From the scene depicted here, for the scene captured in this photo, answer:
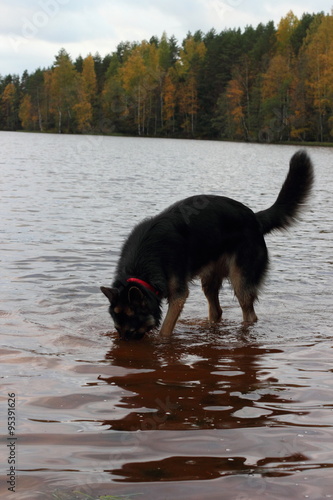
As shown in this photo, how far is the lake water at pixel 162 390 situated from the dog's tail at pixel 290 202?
1.14m

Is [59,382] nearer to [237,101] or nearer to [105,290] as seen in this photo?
[105,290]

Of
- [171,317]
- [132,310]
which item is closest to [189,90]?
[171,317]

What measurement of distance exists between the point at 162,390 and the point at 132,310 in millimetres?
1448

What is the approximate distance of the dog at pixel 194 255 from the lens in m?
5.85

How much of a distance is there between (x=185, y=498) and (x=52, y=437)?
1.01 meters

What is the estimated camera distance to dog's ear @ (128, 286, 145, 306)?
18.5 ft

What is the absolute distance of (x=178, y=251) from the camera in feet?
20.3

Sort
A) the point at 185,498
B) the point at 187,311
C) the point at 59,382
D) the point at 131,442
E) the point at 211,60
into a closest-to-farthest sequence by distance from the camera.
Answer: the point at 185,498 < the point at 131,442 < the point at 59,382 < the point at 187,311 < the point at 211,60

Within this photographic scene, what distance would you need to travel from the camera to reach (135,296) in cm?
570

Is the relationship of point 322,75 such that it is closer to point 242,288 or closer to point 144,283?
point 242,288

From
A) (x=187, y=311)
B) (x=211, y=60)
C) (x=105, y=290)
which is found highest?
(x=211, y=60)

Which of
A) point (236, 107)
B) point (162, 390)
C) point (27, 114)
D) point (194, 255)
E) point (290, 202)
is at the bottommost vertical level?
point (162, 390)

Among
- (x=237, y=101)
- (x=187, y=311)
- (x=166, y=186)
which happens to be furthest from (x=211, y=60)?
(x=187, y=311)

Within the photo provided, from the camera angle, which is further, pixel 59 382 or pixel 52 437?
pixel 59 382
